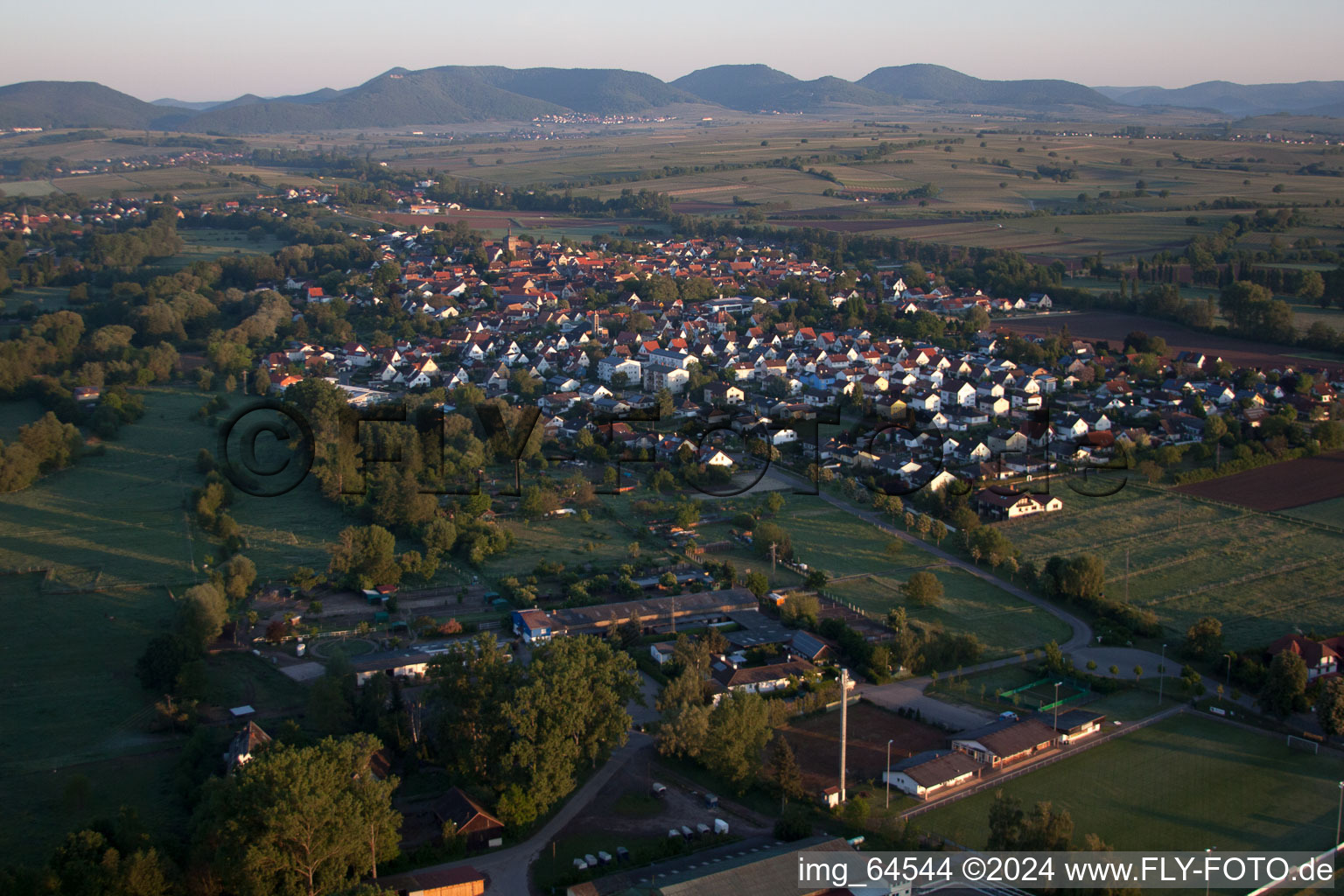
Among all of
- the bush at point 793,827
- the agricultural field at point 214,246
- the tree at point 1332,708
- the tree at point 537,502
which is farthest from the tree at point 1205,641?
the agricultural field at point 214,246

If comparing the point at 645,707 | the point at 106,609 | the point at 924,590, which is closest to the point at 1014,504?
the point at 924,590

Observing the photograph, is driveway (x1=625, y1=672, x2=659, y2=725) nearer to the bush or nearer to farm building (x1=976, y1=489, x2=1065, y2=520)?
the bush

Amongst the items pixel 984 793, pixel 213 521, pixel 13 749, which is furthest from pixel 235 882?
pixel 213 521

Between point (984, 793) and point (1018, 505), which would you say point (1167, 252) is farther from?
point (984, 793)

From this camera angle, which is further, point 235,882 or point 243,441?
point 243,441

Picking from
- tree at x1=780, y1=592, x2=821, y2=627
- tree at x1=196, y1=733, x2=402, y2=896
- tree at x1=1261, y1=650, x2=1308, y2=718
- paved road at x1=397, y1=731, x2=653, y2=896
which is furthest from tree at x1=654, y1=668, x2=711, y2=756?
tree at x1=1261, y1=650, x2=1308, y2=718

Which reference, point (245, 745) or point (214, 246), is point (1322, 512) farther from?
point (214, 246)
